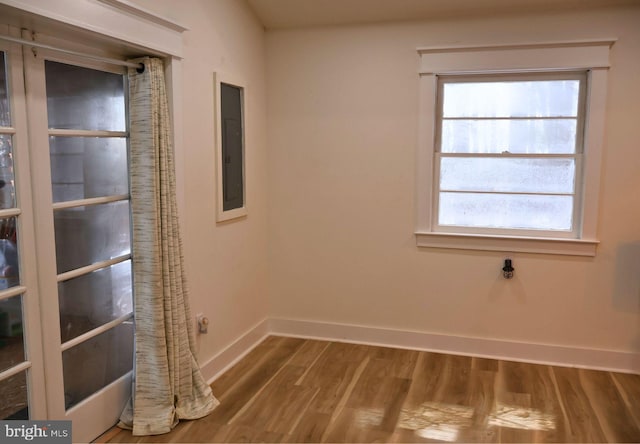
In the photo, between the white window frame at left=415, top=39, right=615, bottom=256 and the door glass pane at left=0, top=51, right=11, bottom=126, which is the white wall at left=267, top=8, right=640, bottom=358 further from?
the door glass pane at left=0, top=51, right=11, bottom=126

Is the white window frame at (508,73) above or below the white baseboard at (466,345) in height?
above

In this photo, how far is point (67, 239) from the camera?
2.47 m

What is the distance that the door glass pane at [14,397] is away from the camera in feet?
7.14

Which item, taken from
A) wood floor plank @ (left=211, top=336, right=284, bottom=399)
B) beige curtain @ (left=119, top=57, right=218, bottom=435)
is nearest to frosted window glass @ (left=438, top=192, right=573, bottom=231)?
wood floor plank @ (left=211, top=336, right=284, bottom=399)

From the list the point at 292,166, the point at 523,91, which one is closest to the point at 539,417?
the point at 523,91

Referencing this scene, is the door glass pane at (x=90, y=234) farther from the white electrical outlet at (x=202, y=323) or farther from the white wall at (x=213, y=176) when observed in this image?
the white electrical outlet at (x=202, y=323)

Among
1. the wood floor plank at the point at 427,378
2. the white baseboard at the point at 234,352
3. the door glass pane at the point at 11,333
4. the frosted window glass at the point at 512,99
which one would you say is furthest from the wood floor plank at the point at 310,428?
the frosted window glass at the point at 512,99

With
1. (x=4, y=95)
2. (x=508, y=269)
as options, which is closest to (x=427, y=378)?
(x=508, y=269)

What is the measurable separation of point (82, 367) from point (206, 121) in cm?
153

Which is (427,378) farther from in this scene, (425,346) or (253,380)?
(253,380)

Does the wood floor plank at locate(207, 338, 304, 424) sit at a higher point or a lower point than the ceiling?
lower

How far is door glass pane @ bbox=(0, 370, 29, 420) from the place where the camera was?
218cm

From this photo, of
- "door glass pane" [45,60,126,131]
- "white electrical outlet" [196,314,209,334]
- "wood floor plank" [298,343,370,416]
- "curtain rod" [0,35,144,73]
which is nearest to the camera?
"curtain rod" [0,35,144,73]

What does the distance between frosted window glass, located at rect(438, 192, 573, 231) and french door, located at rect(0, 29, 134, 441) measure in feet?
7.23
